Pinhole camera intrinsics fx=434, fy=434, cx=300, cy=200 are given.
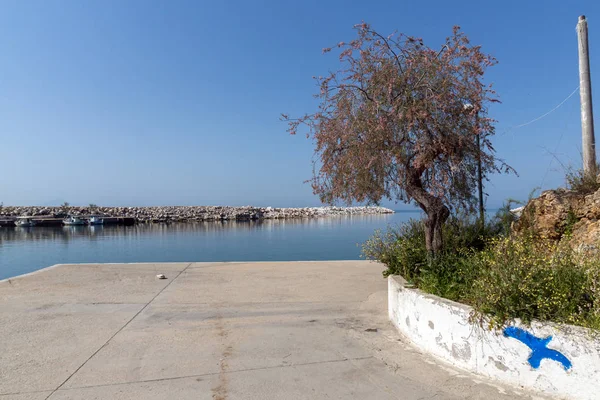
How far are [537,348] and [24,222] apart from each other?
2976 inches

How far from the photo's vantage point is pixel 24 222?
65.5m

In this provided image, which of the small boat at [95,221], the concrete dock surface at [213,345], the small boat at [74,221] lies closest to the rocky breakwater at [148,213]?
the small boat at [95,221]

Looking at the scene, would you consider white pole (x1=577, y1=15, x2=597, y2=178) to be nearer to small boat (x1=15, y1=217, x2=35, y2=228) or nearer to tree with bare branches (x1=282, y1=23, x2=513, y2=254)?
tree with bare branches (x1=282, y1=23, x2=513, y2=254)

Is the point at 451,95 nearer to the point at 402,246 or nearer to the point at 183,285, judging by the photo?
the point at 402,246

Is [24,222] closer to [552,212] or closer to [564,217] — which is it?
[552,212]

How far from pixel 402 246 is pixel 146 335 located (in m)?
3.90

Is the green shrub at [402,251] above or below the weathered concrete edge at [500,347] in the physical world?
above

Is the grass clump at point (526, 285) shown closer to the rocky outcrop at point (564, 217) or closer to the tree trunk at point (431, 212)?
the rocky outcrop at point (564, 217)

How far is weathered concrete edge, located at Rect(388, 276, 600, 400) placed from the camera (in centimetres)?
→ 358

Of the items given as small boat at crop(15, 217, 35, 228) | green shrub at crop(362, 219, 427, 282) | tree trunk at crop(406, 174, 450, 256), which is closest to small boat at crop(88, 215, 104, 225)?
small boat at crop(15, 217, 35, 228)

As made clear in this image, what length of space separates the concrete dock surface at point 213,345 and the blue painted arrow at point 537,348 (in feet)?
1.08

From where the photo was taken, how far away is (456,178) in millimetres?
6656

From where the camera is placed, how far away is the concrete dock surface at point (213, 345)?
13.5 ft

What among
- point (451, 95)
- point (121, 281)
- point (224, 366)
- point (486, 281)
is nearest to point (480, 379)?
point (486, 281)
